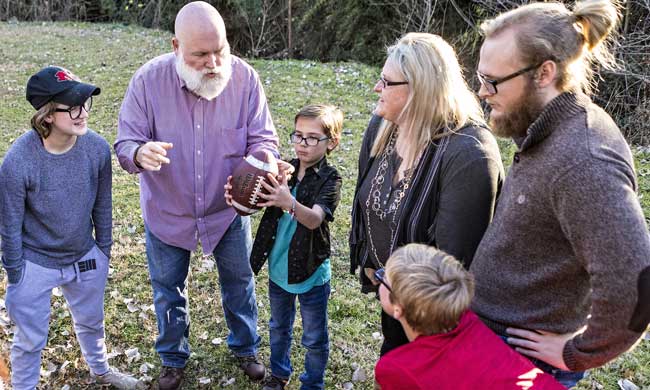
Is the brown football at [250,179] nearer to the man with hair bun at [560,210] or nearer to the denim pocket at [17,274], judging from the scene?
the denim pocket at [17,274]

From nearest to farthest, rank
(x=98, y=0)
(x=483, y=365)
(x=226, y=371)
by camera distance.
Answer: (x=483, y=365) < (x=226, y=371) < (x=98, y=0)

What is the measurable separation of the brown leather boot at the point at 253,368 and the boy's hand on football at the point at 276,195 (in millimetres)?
1314

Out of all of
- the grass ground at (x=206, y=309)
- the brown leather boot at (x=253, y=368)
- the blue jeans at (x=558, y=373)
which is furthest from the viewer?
the grass ground at (x=206, y=309)

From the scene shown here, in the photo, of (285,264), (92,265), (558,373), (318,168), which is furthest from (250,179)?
(558,373)

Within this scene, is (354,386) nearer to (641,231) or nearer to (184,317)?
(184,317)

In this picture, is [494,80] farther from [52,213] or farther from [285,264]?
[52,213]

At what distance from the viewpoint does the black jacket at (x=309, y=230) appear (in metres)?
3.34

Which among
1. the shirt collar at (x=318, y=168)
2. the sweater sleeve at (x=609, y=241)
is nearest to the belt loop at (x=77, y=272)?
the shirt collar at (x=318, y=168)

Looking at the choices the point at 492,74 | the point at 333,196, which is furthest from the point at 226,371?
the point at 492,74

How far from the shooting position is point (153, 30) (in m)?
18.7

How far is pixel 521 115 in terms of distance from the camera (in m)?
2.05

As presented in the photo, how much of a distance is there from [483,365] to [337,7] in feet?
45.6

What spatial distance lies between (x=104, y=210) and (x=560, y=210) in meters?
2.62

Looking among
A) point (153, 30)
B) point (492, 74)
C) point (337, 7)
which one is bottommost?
point (153, 30)
